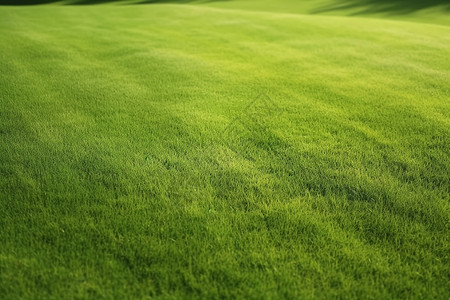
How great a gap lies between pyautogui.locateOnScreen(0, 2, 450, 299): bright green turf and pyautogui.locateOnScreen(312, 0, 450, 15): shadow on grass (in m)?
8.78

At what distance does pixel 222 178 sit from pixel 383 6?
1386 centimetres

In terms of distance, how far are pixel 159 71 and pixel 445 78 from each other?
376 cm

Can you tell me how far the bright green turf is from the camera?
5.81ft

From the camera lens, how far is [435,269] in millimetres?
1812

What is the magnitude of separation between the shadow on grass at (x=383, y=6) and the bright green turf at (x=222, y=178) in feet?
28.8

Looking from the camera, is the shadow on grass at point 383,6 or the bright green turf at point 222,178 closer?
the bright green turf at point 222,178

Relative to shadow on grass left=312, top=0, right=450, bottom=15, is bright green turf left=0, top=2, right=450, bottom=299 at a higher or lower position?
lower

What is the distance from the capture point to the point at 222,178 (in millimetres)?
2533

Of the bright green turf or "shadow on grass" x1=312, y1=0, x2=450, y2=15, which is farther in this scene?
"shadow on grass" x1=312, y1=0, x2=450, y2=15

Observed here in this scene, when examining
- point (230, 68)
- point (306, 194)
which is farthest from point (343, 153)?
point (230, 68)

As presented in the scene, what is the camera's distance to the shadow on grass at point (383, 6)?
1279 cm

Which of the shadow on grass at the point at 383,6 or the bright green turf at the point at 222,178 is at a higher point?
the shadow on grass at the point at 383,6

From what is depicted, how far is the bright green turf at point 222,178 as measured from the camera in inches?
69.7

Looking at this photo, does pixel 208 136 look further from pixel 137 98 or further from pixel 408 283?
pixel 408 283
